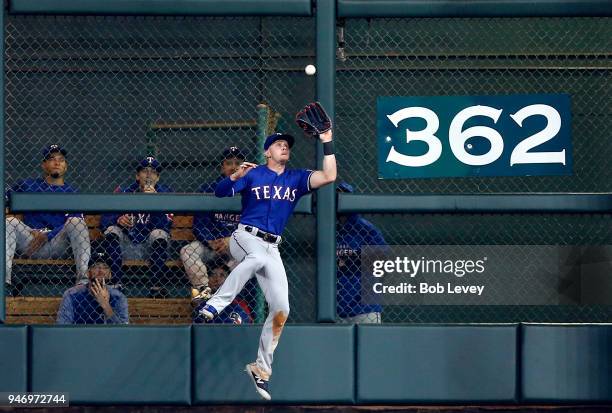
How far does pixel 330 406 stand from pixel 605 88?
14.4 feet

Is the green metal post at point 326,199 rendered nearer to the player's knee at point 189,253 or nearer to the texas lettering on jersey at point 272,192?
the texas lettering on jersey at point 272,192

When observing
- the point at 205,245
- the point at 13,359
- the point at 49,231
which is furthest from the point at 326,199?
the point at 13,359

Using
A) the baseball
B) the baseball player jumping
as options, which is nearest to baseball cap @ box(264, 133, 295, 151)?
the baseball player jumping

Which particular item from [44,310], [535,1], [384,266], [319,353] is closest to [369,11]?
[535,1]

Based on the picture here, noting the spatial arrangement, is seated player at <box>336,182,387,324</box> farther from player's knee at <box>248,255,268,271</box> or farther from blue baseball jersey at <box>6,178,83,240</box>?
blue baseball jersey at <box>6,178,83,240</box>

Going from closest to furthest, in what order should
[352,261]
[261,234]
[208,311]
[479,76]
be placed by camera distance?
[208,311] → [261,234] → [352,261] → [479,76]

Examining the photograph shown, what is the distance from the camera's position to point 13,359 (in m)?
8.67

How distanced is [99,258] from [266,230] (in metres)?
1.63

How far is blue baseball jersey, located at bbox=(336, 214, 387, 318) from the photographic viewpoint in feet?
29.3

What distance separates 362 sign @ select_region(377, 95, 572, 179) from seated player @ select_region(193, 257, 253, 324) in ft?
5.15

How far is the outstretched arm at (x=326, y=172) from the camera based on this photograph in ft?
26.6

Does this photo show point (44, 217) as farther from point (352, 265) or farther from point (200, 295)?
point (352, 265)

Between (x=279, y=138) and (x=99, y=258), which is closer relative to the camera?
(x=279, y=138)

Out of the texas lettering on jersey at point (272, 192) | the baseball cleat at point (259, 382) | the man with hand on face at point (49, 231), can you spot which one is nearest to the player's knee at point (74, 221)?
the man with hand on face at point (49, 231)
